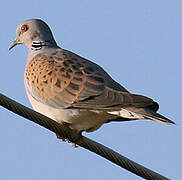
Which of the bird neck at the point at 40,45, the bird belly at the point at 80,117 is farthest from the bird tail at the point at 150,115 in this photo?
the bird neck at the point at 40,45

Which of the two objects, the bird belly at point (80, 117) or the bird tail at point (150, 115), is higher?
the bird tail at point (150, 115)

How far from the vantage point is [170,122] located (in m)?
4.82

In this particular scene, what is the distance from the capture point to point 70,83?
20.4 feet

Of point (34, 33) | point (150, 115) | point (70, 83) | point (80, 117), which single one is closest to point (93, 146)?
point (150, 115)

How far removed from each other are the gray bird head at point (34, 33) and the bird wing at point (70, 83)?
587mm

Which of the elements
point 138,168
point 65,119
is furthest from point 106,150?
point 65,119

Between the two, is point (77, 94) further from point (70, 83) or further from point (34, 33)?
point (34, 33)

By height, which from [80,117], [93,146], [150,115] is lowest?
[80,117]

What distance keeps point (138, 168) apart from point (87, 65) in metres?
2.18

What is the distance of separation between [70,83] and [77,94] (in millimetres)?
222

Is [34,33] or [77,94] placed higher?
[34,33]

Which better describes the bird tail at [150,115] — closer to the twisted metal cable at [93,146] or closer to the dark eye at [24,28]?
the twisted metal cable at [93,146]

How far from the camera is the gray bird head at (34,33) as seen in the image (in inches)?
289

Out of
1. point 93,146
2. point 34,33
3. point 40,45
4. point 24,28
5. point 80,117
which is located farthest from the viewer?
point 24,28
